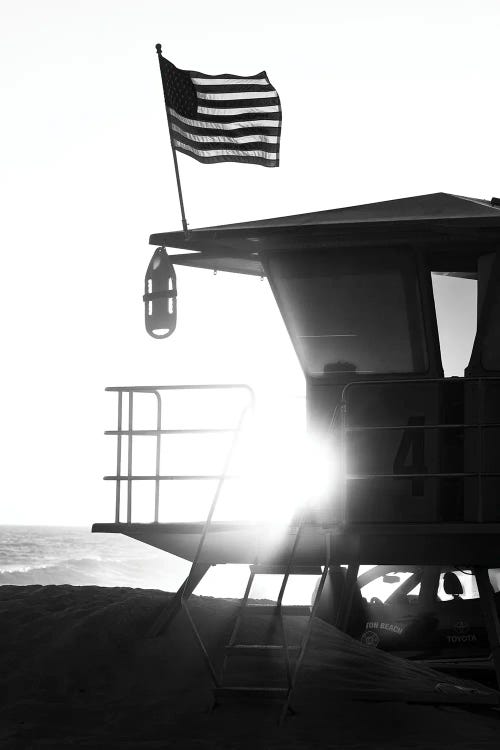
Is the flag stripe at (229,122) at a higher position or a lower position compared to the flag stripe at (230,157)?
higher

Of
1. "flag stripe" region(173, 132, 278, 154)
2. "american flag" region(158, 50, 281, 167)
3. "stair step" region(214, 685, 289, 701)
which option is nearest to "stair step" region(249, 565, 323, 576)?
"stair step" region(214, 685, 289, 701)

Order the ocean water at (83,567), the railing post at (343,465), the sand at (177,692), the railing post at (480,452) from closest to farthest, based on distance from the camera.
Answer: the sand at (177,692) < the railing post at (480,452) < the railing post at (343,465) < the ocean water at (83,567)

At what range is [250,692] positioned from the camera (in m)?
9.99

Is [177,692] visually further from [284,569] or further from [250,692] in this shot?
[284,569]

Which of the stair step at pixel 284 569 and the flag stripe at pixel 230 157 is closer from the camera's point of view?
the stair step at pixel 284 569

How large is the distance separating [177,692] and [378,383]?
3549 mm

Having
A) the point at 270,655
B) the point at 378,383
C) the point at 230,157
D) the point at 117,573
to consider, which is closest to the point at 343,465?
the point at 378,383

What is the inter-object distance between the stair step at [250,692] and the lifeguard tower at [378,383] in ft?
5.82

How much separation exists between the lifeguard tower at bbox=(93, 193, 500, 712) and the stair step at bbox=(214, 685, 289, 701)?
177 cm

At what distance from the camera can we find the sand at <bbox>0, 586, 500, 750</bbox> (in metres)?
9.48

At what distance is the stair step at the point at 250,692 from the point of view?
392 inches

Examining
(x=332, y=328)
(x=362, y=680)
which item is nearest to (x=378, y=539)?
(x=362, y=680)

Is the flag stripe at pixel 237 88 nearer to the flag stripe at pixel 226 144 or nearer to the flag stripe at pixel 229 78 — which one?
the flag stripe at pixel 229 78

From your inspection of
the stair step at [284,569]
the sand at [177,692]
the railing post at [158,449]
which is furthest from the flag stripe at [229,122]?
the sand at [177,692]
